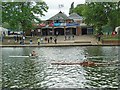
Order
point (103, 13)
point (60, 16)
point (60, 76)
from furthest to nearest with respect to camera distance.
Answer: point (60, 16), point (103, 13), point (60, 76)

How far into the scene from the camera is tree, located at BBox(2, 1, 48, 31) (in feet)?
174

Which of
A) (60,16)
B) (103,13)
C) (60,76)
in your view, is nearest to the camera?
(60,76)

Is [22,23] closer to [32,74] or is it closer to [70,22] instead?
[70,22]

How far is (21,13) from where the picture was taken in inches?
2133

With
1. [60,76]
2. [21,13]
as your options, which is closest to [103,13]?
[21,13]

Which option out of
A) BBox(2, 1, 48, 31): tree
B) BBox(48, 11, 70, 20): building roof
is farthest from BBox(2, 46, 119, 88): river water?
BBox(48, 11, 70, 20): building roof

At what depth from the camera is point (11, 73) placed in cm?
2166

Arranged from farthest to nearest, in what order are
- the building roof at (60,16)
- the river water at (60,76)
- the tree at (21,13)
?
the building roof at (60,16) < the tree at (21,13) < the river water at (60,76)

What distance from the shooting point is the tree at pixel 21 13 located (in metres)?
53.2

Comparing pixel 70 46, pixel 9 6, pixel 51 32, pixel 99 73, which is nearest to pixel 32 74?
pixel 99 73

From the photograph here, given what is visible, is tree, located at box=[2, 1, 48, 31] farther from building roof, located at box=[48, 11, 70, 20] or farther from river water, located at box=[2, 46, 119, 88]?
river water, located at box=[2, 46, 119, 88]

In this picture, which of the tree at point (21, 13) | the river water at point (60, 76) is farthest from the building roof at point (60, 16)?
the river water at point (60, 76)

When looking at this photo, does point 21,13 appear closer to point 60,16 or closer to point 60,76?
point 60,16

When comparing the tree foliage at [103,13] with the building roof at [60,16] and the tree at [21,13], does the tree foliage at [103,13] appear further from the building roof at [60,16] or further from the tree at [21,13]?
the building roof at [60,16]
